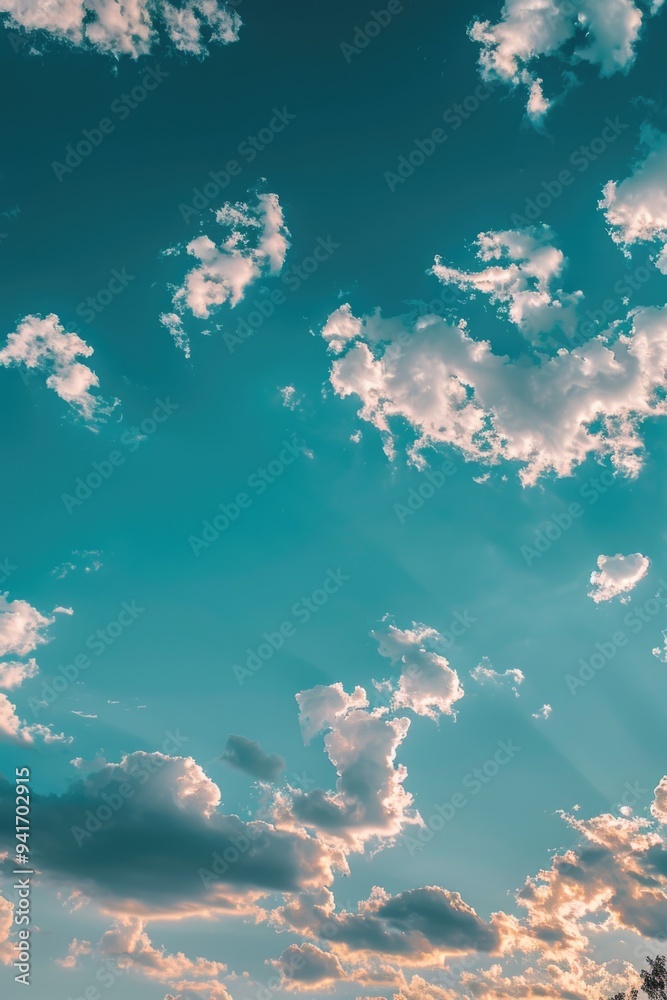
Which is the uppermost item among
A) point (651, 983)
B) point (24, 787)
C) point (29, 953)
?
point (24, 787)

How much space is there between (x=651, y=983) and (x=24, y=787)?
131 m

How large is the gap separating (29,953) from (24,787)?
67.8 feet

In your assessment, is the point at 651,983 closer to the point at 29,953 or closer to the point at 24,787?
the point at 29,953

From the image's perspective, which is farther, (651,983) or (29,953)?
(651,983)

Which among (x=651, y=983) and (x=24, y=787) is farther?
(x=651, y=983)

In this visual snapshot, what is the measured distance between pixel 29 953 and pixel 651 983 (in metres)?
121

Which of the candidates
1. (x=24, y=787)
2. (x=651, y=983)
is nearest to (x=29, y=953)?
(x=24, y=787)

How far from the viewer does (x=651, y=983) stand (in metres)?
123

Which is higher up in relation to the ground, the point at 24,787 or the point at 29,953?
the point at 24,787

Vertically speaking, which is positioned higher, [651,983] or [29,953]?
[29,953]

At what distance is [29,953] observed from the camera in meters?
68.9
